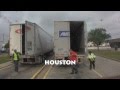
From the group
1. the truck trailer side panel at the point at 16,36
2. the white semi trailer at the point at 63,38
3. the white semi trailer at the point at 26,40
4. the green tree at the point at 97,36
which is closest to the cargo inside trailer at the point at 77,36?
the white semi trailer at the point at 63,38

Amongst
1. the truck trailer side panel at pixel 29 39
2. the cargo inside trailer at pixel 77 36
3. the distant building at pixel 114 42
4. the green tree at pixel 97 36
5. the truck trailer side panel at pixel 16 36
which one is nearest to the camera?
the cargo inside trailer at pixel 77 36

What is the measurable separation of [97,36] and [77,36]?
304 feet

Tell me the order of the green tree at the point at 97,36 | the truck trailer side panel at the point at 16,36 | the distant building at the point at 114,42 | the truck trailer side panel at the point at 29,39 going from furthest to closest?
the distant building at the point at 114,42 < the green tree at the point at 97,36 < the truck trailer side panel at the point at 16,36 < the truck trailer side panel at the point at 29,39

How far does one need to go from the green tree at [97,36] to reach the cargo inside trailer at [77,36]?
3327 inches

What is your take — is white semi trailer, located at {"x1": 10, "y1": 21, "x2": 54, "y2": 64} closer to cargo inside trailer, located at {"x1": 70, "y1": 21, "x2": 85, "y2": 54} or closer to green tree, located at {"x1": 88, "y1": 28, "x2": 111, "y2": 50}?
cargo inside trailer, located at {"x1": 70, "y1": 21, "x2": 85, "y2": 54}

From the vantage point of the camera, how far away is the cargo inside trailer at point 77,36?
24289 millimetres

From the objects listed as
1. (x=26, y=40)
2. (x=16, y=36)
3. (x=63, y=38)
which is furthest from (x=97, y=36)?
(x=63, y=38)

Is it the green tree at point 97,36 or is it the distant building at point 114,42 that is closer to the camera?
the green tree at point 97,36

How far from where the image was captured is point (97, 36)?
119 meters

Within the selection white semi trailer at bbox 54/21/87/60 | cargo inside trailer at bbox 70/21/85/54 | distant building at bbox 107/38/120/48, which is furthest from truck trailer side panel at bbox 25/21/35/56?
distant building at bbox 107/38/120/48

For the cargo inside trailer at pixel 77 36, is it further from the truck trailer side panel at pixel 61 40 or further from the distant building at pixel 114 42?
the distant building at pixel 114 42
